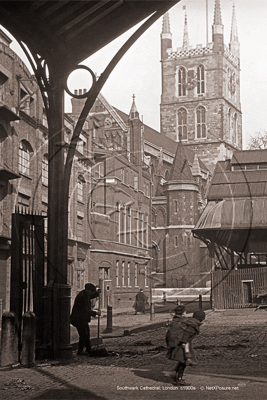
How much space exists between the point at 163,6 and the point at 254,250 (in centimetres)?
3004

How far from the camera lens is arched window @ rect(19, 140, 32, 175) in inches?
1064

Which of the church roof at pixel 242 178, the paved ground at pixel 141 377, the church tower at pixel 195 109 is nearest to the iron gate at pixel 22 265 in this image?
the paved ground at pixel 141 377

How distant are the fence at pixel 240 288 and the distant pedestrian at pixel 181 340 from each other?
2664 centimetres

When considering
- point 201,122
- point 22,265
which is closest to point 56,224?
point 22,265

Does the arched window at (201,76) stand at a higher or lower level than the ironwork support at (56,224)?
higher

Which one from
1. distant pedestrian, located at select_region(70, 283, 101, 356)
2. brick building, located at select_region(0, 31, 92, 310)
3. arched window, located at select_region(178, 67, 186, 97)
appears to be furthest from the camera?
arched window, located at select_region(178, 67, 186, 97)

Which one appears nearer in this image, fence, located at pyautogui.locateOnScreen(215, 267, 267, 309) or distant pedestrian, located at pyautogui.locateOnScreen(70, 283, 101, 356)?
distant pedestrian, located at pyautogui.locateOnScreen(70, 283, 101, 356)

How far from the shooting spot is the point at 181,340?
8.46m

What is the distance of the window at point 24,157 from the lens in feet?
88.6

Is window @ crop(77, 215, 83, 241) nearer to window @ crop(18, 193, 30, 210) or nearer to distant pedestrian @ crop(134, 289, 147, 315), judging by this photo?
distant pedestrian @ crop(134, 289, 147, 315)

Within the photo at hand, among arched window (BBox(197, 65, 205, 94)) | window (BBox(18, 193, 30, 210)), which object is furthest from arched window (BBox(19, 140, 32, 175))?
arched window (BBox(197, 65, 205, 94))

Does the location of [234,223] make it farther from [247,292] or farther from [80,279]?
[80,279]

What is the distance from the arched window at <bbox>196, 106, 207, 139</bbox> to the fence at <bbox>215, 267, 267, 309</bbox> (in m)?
79.1

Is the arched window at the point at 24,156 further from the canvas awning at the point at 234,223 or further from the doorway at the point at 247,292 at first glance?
the doorway at the point at 247,292
